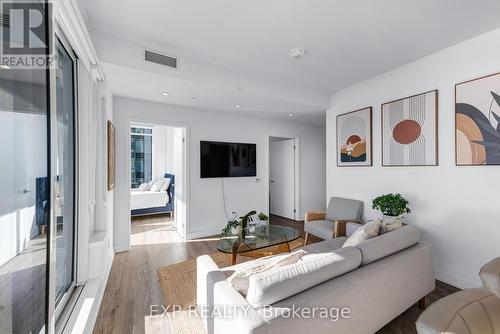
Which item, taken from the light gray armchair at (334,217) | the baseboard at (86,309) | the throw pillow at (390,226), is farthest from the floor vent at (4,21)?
the light gray armchair at (334,217)

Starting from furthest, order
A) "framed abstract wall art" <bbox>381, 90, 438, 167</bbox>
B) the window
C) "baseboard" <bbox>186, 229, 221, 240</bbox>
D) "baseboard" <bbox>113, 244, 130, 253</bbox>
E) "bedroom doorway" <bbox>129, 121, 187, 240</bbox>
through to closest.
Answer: the window, "bedroom doorway" <bbox>129, 121, 187, 240</bbox>, "baseboard" <bbox>186, 229, 221, 240</bbox>, "baseboard" <bbox>113, 244, 130, 253</bbox>, "framed abstract wall art" <bbox>381, 90, 438, 167</bbox>

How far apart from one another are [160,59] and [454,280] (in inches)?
156

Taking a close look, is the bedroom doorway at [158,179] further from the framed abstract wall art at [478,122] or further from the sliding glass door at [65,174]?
the framed abstract wall art at [478,122]

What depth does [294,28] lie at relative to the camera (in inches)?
80.2

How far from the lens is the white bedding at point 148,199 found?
5.00 metres

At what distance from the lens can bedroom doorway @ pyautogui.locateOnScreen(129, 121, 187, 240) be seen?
3.97 m

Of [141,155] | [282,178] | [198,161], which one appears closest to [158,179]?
[141,155]

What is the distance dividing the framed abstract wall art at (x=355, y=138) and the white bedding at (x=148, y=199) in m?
4.10

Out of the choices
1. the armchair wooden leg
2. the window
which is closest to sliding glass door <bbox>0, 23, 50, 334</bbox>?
the armchair wooden leg

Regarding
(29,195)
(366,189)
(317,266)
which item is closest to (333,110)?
(366,189)

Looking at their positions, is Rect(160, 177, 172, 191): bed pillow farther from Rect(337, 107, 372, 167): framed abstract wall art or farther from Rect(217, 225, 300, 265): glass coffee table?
Rect(337, 107, 372, 167): framed abstract wall art

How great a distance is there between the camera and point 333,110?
3.74 m

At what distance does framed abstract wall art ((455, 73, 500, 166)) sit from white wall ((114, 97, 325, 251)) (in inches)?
115

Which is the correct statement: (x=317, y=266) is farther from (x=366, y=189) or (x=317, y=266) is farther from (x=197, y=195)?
(x=197, y=195)
